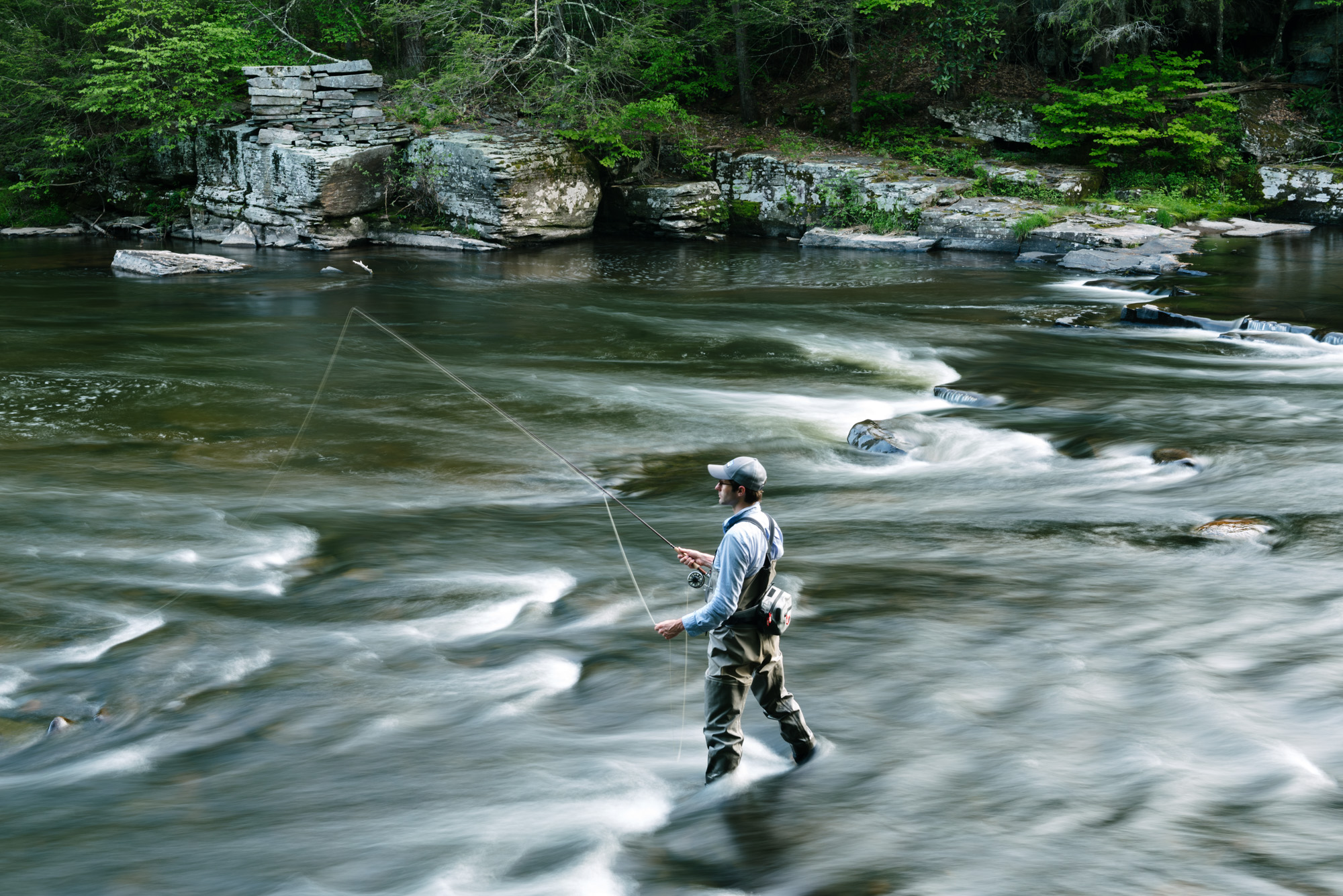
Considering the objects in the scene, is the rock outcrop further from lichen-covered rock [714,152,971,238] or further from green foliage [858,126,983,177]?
green foliage [858,126,983,177]

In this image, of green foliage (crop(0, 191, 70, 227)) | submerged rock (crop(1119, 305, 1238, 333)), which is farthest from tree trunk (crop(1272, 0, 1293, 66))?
green foliage (crop(0, 191, 70, 227))

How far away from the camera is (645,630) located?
249 inches

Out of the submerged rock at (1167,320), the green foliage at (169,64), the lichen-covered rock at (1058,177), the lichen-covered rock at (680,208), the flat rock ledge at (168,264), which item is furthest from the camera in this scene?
the lichen-covered rock at (680,208)

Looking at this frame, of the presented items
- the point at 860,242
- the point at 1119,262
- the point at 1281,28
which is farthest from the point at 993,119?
the point at 1119,262

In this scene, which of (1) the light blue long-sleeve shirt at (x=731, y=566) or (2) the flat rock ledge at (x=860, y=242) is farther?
(2) the flat rock ledge at (x=860, y=242)

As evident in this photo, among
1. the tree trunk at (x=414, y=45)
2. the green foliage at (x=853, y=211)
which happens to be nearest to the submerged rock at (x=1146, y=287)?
the green foliage at (x=853, y=211)

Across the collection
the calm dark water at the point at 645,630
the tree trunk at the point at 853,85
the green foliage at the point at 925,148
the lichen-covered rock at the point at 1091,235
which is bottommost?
the calm dark water at the point at 645,630

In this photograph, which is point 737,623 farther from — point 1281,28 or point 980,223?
point 1281,28

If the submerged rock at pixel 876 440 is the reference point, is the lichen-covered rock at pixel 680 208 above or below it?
above

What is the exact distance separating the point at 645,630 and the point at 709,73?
25847 millimetres

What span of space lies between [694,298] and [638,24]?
10.8 m

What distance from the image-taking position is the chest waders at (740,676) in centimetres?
412

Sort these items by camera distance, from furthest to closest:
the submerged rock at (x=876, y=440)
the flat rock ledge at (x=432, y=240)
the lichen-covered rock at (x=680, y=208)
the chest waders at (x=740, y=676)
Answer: the lichen-covered rock at (x=680, y=208) → the flat rock ledge at (x=432, y=240) → the submerged rock at (x=876, y=440) → the chest waders at (x=740, y=676)

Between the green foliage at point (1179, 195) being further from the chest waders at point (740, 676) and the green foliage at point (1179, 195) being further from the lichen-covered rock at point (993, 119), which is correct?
the chest waders at point (740, 676)
